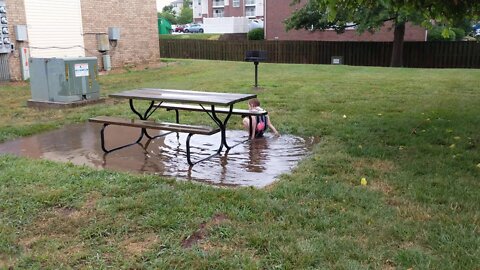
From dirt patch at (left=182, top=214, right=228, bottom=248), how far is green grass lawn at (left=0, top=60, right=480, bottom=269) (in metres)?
0.01

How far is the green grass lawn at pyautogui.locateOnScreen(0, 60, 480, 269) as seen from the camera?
322 centimetres

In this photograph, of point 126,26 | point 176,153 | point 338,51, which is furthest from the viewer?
point 338,51

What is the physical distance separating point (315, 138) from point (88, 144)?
3049 mm

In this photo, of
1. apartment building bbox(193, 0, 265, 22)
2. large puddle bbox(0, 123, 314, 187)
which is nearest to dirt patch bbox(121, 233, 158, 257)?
large puddle bbox(0, 123, 314, 187)

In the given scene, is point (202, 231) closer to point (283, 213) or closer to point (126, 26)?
point (283, 213)

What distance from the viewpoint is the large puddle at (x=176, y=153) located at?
16.8 feet

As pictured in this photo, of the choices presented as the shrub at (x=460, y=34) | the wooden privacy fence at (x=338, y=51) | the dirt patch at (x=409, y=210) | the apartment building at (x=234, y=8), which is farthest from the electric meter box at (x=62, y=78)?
the apartment building at (x=234, y=8)

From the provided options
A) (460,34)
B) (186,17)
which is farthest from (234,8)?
(460,34)

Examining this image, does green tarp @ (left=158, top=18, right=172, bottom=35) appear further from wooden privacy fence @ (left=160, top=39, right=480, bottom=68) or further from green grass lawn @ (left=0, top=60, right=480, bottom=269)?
green grass lawn @ (left=0, top=60, right=480, bottom=269)

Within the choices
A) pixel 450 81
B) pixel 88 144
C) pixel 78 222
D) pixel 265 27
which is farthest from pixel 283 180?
pixel 265 27

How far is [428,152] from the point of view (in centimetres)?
561

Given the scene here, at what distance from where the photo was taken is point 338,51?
26.5 metres

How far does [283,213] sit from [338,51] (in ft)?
77.8

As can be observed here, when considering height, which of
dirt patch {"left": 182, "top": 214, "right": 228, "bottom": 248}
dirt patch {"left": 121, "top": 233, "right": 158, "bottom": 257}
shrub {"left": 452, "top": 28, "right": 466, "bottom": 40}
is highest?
shrub {"left": 452, "top": 28, "right": 466, "bottom": 40}
